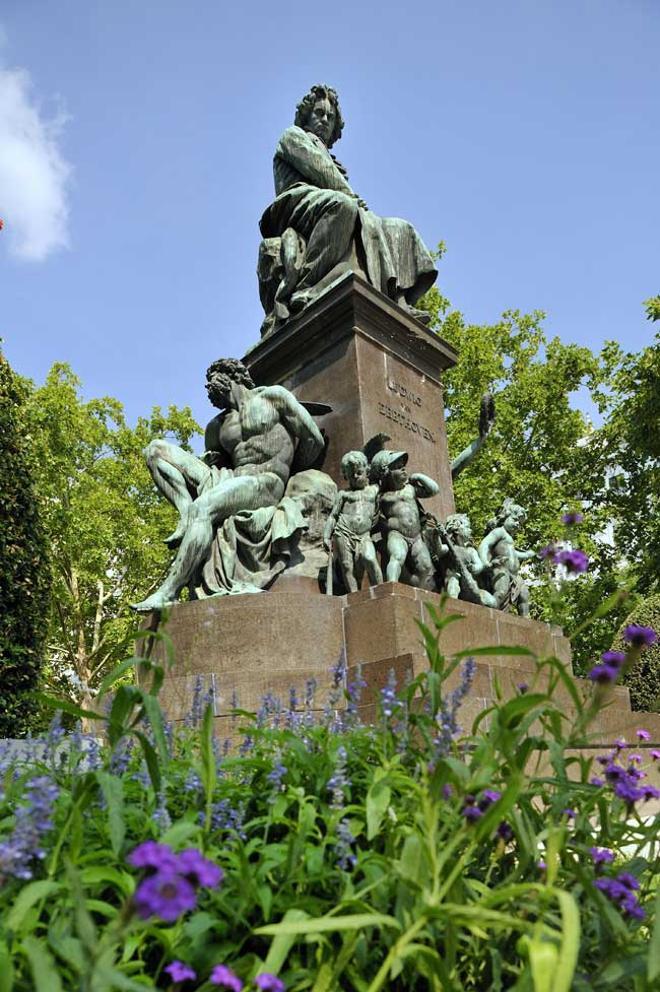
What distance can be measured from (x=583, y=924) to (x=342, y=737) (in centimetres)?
94

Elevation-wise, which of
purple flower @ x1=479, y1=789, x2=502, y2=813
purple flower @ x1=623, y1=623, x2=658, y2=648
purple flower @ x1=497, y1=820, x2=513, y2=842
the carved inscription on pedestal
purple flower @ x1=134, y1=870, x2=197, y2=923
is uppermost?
the carved inscription on pedestal

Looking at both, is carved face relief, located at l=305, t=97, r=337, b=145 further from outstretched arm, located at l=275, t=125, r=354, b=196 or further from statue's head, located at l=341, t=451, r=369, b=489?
statue's head, located at l=341, t=451, r=369, b=489

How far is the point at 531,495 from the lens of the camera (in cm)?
2298

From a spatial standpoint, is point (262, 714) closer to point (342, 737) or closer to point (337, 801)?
point (342, 737)

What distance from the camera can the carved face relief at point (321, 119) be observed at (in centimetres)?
1072

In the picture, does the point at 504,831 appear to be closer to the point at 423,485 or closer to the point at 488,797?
the point at 488,797

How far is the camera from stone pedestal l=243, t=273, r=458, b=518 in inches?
334

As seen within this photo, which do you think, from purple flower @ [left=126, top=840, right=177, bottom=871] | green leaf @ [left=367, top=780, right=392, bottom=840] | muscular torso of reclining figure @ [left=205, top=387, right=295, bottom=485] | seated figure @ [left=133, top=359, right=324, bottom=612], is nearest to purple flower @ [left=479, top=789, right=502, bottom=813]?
green leaf @ [left=367, top=780, right=392, bottom=840]

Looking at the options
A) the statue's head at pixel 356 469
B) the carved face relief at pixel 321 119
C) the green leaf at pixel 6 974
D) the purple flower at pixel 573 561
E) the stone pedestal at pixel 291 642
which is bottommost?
the green leaf at pixel 6 974

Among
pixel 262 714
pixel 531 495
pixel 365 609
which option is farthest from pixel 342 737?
pixel 531 495

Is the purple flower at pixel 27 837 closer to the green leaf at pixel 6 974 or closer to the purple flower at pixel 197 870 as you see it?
the green leaf at pixel 6 974

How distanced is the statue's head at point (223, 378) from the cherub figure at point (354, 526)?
1.50 meters

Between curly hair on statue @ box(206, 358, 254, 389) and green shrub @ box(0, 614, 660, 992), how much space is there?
6002mm

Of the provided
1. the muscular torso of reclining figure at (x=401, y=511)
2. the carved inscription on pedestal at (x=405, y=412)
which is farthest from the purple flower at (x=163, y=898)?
the carved inscription on pedestal at (x=405, y=412)
